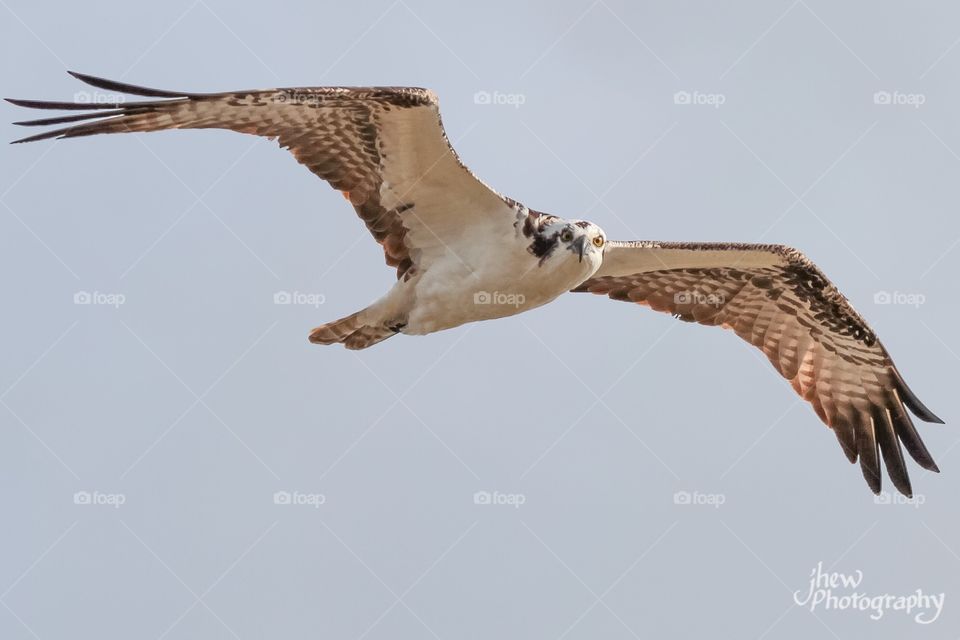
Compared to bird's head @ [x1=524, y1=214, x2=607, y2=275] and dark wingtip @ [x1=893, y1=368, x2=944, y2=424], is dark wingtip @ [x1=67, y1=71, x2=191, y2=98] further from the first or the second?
dark wingtip @ [x1=893, y1=368, x2=944, y2=424]

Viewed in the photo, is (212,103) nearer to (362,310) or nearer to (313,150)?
(313,150)

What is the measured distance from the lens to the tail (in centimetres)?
1376

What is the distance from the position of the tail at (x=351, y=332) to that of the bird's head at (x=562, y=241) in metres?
1.69

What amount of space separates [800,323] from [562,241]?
3.81 metres

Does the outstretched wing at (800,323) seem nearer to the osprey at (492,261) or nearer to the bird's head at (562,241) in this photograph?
the osprey at (492,261)

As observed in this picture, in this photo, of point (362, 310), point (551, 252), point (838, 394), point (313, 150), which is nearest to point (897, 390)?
point (838, 394)

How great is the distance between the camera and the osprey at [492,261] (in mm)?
12266

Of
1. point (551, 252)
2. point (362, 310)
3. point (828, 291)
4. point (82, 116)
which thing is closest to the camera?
point (82, 116)

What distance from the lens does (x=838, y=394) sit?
50.8ft

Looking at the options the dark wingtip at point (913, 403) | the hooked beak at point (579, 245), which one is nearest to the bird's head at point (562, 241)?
the hooked beak at point (579, 245)

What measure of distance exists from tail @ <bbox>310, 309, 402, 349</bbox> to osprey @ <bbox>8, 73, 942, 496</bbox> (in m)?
0.01

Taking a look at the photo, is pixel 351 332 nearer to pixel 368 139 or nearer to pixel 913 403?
pixel 368 139

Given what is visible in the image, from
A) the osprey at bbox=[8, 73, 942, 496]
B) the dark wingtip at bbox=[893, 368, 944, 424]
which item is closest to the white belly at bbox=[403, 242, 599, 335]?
the osprey at bbox=[8, 73, 942, 496]

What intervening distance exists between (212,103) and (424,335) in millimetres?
3072
